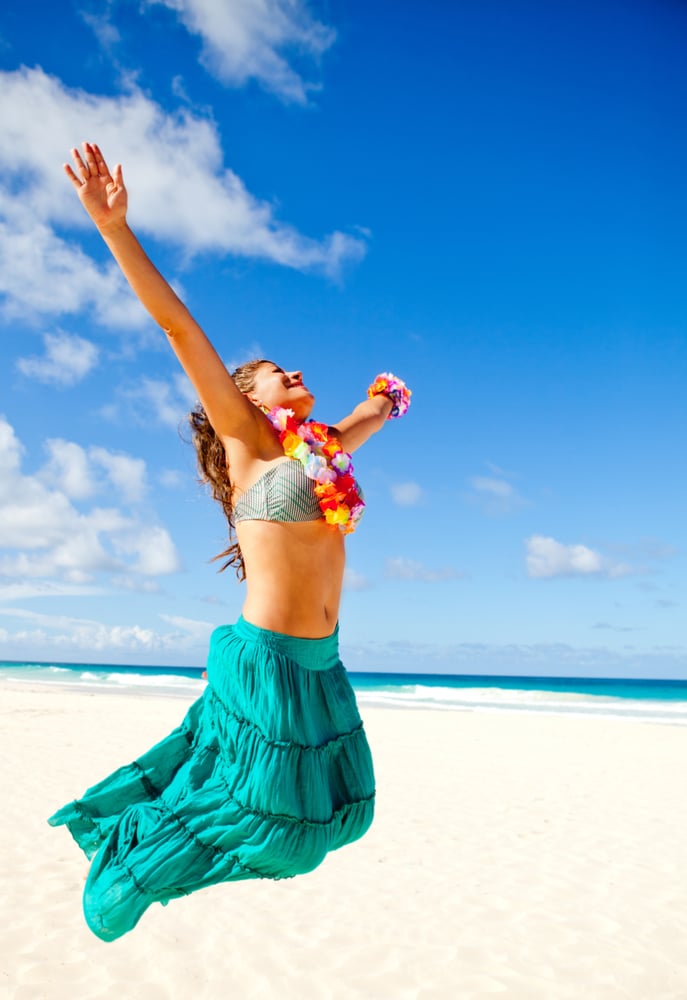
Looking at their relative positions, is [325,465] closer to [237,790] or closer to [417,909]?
[237,790]

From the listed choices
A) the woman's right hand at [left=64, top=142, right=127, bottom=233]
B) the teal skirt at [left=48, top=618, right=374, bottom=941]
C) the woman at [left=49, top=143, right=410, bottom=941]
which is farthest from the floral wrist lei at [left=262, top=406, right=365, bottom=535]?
the woman's right hand at [left=64, top=142, right=127, bottom=233]

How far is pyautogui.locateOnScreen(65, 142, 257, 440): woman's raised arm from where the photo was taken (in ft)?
9.32

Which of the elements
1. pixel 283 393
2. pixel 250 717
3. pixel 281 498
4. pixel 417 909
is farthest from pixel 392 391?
Result: pixel 417 909

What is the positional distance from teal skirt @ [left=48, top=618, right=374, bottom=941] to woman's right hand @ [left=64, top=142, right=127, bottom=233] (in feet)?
4.82

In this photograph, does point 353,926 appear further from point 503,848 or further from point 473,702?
point 473,702

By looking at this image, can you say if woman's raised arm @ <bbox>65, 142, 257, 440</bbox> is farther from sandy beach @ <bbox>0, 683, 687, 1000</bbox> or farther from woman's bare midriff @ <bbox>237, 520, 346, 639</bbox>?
sandy beach @ <bbox>0, 683, 687, 1000</bbox>

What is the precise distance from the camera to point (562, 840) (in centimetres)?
812

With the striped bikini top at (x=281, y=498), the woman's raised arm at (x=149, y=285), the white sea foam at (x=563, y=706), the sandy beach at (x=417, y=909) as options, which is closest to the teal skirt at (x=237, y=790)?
the striped bikini top at (x=281, y=498)

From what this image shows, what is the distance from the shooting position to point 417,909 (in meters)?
5.91

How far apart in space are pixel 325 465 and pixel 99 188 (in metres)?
1.24

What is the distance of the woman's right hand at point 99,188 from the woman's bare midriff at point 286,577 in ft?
3.76

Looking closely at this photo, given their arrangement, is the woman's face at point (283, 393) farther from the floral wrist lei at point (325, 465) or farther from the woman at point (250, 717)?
the woman at point (250, 717)

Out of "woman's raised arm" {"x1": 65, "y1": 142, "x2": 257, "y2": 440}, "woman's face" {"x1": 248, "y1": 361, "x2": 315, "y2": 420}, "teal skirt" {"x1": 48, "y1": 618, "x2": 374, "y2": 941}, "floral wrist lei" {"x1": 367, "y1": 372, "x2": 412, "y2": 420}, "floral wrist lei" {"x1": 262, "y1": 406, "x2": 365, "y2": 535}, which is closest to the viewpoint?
"teal skirt" {"x1": 48, "y1": 618, "x2": 374, "y2": 941}

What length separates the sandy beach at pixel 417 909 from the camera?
462cm
